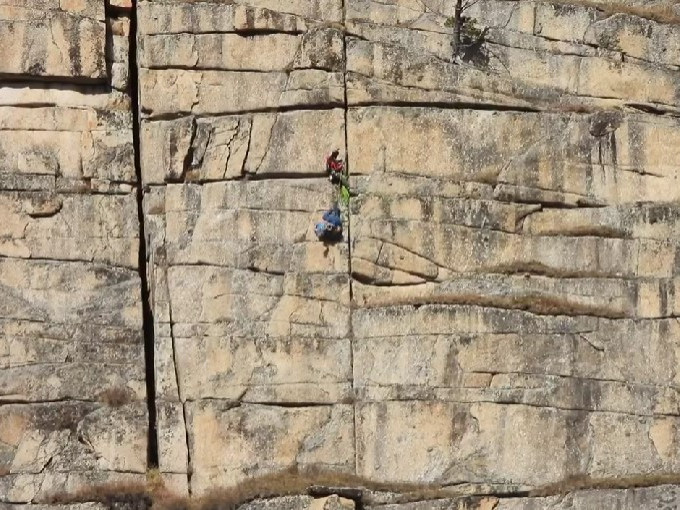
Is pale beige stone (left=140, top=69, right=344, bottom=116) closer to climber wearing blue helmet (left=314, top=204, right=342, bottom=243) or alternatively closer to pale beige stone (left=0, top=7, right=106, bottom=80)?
pale beige stone (left=0, top=7, right=106, bottom=80)

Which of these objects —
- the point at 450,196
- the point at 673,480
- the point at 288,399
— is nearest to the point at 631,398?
the point at 673,480

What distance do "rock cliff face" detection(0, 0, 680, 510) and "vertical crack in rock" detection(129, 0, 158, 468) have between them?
76 mm

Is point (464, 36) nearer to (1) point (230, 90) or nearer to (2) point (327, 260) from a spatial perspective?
(1) point (230, 90)

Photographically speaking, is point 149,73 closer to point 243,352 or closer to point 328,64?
point 328,64

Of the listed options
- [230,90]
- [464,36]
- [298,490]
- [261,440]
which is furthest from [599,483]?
[230,90]

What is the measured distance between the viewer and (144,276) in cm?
2683

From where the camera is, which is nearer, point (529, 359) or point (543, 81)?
point (529, 359)

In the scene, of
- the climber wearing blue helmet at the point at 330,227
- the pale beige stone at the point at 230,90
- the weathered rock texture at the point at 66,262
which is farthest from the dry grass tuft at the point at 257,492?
the pale beige stone at the point at 230,90

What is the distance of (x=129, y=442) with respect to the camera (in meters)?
25.7

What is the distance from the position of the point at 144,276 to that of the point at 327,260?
175 inches

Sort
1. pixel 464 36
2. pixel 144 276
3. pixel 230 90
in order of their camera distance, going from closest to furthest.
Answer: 1. pixel 230 90
2. pixel 144 276
3. pixel 464 36

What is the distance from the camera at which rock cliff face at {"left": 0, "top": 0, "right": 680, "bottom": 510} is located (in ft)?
83.3

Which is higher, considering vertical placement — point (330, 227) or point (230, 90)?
point (230, 90)

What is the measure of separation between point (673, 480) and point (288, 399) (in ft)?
29.0
